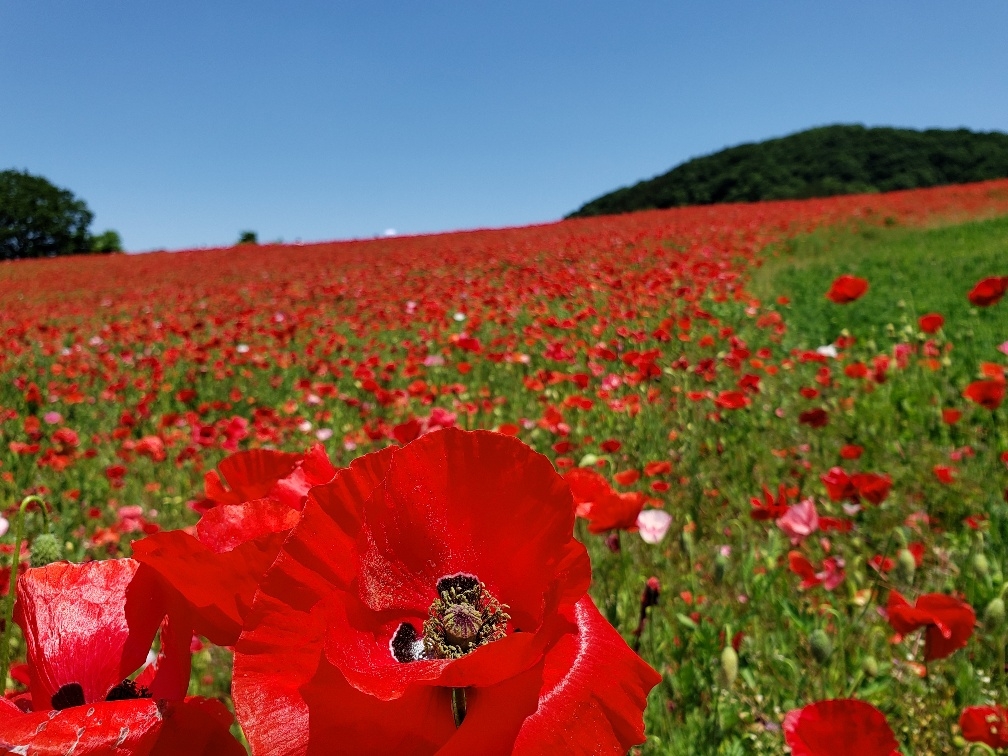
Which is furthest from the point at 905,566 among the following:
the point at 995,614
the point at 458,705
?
the point at 458,705

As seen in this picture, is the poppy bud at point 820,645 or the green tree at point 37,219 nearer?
the poppy bud at point 820,645

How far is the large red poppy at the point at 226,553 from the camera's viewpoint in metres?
0.42

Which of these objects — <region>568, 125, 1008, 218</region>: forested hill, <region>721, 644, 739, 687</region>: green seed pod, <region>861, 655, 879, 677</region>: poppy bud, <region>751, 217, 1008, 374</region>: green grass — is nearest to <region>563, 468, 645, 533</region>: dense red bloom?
<region>721, 644, 739, 687</region>: green seed pod

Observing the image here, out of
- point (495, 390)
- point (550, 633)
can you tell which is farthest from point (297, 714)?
point (495, 390)

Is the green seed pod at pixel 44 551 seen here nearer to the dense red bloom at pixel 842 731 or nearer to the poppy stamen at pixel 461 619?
the poppy stamen at pixel 461 619

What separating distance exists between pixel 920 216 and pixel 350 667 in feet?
63.3

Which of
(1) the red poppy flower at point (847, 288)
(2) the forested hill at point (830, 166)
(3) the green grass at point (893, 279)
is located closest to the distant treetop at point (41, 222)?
(2) the forested hill at point (830, 166)

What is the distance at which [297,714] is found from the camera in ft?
1.28

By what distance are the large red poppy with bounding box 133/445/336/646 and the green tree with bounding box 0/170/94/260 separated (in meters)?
46.7

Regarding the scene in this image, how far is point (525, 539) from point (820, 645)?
1.36 meters

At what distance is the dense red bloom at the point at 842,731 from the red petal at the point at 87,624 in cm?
72

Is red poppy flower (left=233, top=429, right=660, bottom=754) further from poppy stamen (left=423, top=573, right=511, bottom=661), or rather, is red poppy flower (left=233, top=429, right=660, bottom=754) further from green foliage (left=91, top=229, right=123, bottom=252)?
green foliage (left=91, top=229, right=123, bottom=252)

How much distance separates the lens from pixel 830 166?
152 feet

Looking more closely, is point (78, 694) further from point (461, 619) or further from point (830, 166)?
point (830, 166)
